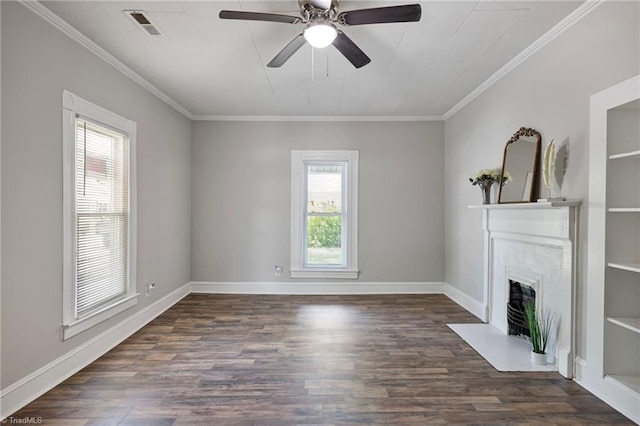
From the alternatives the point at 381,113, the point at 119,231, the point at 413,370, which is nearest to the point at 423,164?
the point at 381,113

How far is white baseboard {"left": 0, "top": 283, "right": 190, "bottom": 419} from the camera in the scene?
213cm

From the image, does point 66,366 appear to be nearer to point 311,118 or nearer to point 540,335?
point 540,335

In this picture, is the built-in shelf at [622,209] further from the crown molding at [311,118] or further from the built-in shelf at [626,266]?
the crown molding at [311,118]

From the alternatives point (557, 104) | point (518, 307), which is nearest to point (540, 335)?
point (518, 307)

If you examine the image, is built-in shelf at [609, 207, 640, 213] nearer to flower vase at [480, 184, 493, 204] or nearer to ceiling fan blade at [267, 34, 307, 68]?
flower vase at [480, 184, 493, 204]

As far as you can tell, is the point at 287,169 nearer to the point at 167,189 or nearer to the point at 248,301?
the point at 167,189

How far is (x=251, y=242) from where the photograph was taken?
17.2ft

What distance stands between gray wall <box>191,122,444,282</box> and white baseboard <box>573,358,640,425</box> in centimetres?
277

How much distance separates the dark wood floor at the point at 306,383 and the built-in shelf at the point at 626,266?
3.11ft

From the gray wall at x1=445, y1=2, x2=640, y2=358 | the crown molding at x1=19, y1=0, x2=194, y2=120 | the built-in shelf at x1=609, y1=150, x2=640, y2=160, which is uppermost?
the crown molding at x1=19, y1=0, x2=194, y2=120

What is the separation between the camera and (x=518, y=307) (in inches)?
133

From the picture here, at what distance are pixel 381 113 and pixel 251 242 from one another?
9.32 ft

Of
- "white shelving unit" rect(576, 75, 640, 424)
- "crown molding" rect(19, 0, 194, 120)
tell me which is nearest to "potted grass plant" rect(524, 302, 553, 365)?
"white shelving unit" rect(576, 75, 640, 424)

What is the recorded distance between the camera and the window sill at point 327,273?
5.21 meters
